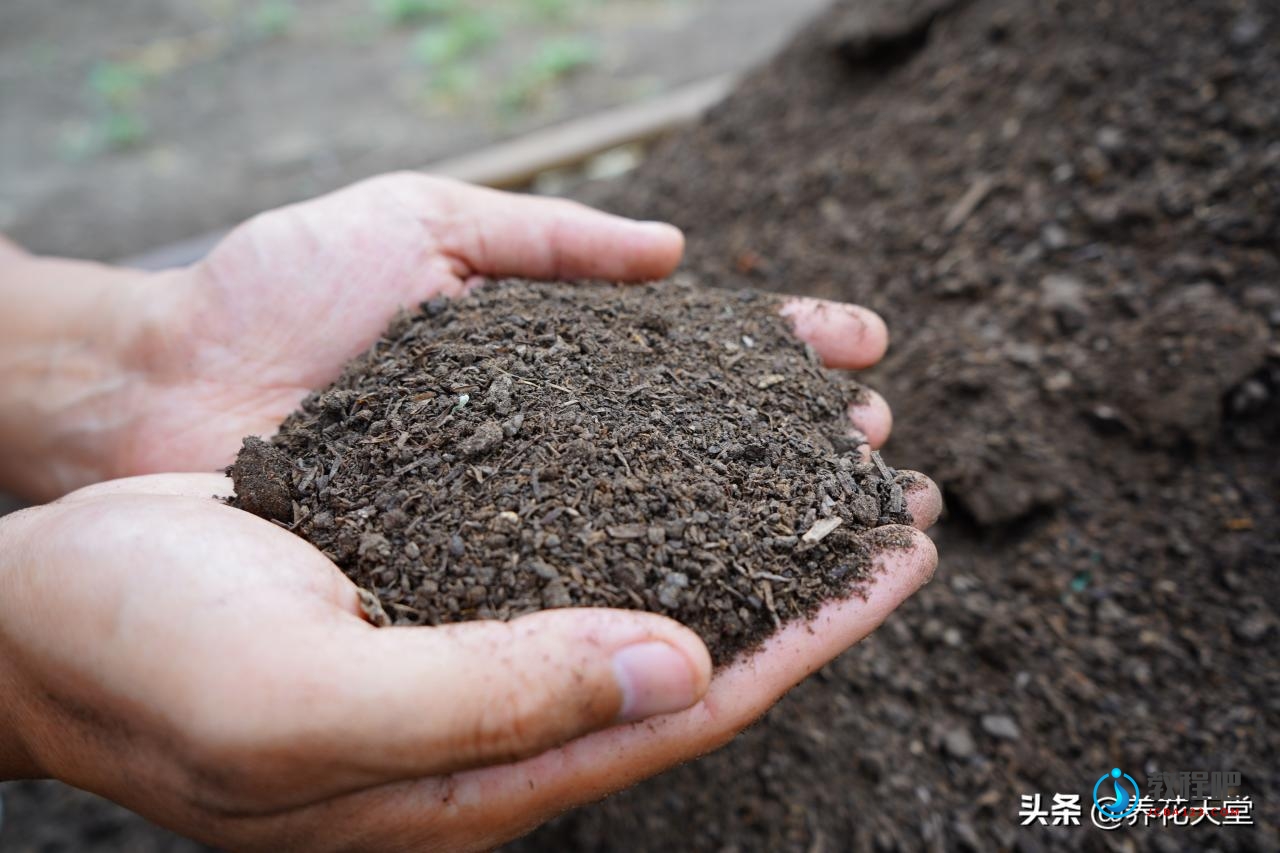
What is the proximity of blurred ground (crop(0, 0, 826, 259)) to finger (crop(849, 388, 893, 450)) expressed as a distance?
168 inches

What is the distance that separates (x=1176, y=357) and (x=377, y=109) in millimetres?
5625

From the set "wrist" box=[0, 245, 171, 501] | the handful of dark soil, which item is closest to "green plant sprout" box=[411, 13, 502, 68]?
"wrist" box=[0, 245, 171, 501]

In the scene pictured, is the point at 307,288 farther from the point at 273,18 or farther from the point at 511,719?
the point at 273,18

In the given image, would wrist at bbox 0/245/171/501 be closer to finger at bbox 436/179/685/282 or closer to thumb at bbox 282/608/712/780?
finger at bbox 436/179/685/282

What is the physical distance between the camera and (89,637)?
1359 mm

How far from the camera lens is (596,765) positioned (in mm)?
1432

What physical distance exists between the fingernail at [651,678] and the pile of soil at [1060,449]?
897mm

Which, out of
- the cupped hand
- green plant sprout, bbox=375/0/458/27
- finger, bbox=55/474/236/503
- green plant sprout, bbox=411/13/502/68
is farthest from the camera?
green plant sprout, bbox=375/0/458/27

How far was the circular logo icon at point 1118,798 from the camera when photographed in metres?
1.88

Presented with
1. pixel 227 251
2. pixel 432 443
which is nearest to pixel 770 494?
pixel 432 443

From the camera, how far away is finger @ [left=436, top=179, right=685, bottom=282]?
236 centimetres

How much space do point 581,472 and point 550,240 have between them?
953 millimetres

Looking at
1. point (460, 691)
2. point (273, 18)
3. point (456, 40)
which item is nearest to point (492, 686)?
point (460, 691)

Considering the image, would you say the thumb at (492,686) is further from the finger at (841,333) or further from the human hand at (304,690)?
the finger at (841,333)
